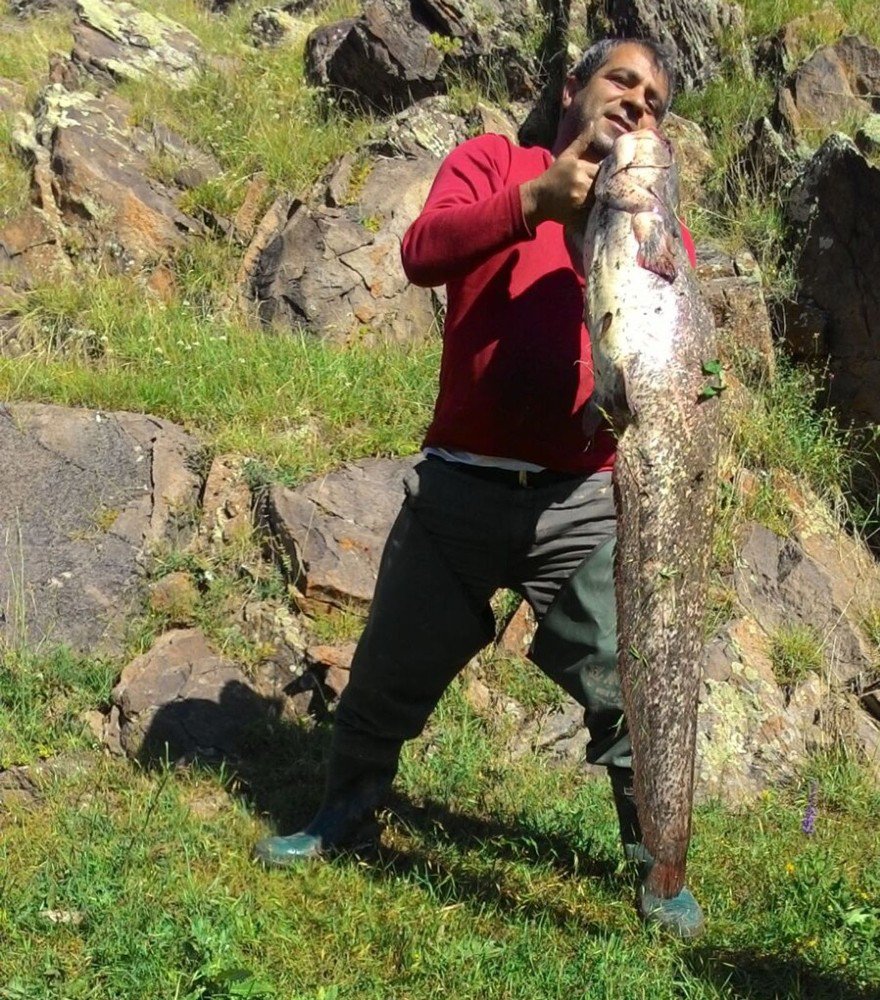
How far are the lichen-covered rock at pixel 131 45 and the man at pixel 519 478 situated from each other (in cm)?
703

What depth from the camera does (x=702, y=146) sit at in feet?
27.0

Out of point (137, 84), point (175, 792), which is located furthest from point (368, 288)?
point (175, 792)

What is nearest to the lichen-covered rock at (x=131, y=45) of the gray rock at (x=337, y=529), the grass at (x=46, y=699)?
the gray rock at (x=337, y=529)

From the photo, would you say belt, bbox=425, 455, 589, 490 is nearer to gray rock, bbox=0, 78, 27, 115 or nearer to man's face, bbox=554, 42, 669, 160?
man's face, bbox=554, 42, 669, 160

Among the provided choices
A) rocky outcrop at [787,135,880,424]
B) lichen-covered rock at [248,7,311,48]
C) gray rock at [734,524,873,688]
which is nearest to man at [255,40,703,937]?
gray rock at [734,524,873,688]

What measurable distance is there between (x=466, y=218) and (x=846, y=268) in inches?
174

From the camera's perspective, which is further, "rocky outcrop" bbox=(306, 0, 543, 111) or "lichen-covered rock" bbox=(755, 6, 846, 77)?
"rocky outcrop" bbox=(306, 0, 543, 111)

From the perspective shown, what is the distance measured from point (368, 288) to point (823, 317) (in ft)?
8.48

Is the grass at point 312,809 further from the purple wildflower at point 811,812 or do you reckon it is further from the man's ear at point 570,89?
the man's ear at point 570,89

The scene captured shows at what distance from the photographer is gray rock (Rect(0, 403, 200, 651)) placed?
195 inches

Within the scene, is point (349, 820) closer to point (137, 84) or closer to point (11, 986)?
point (11, 986)

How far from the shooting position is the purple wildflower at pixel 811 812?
13.7ft

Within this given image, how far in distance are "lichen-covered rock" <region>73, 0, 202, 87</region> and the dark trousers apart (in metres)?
7.20

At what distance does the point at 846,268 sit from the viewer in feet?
22.3
